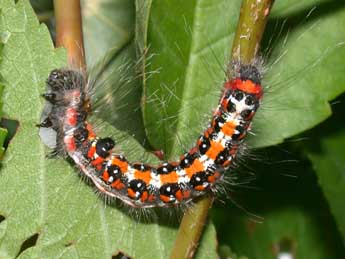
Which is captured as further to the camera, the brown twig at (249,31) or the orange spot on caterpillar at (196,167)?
the orange spot on caterpillar at (196,167)

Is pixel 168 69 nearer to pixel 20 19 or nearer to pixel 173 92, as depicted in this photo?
pixel 173 92

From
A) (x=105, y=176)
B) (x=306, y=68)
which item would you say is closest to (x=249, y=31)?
(x=306, y=68)

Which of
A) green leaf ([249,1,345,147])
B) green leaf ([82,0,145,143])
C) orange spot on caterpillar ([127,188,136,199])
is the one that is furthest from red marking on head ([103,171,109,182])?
green leaf ([249,1,345,147])

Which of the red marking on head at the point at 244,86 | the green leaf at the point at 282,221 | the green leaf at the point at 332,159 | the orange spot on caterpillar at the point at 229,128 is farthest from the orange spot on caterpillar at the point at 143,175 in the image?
the green leaf at the point at 282,221

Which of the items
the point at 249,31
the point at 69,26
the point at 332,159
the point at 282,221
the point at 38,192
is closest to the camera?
the point at 249,31

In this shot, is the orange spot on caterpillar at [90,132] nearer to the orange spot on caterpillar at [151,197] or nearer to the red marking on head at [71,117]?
the red marking on head at [71,117]

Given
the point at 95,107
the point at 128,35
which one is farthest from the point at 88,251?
the point at 128,35

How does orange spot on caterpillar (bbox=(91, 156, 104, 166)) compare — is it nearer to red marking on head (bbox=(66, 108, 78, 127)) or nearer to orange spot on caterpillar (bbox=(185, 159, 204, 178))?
red marking on head (bbox=(66, 108, 78, 127))

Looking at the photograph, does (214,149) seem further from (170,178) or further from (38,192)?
(38,192)
